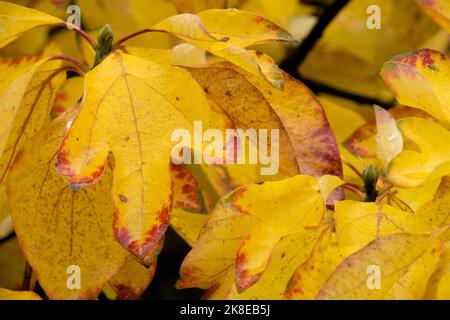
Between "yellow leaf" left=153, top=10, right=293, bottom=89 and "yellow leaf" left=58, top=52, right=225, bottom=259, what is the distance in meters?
0.04

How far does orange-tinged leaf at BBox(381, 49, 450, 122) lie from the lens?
0.80 meters

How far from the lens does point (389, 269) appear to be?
27.1 inches

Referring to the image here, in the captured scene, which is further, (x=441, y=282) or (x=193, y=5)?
(x=193, y=5)

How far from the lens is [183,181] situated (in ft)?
2.80

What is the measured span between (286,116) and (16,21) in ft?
0.84

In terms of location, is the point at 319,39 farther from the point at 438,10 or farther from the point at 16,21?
the point at 16,21

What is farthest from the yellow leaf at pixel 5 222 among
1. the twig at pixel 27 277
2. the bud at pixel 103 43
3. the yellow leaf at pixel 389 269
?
the yellow leaf at pixel 389 269

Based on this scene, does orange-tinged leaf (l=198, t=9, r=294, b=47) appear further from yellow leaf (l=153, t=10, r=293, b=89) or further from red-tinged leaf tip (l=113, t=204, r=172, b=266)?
red-tinged leaf tip (l=113, t=204, r=172, b=266)

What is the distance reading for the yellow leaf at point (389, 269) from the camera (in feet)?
2.19

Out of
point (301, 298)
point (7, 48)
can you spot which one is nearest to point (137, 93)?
point (301, 298)

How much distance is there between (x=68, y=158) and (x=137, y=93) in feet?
0.28

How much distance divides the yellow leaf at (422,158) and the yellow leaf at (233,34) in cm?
12

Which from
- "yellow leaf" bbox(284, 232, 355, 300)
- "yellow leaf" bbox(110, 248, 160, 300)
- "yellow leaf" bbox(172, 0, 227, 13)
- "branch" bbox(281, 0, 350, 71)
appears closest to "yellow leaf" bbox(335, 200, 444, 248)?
"yellow leaf" bbox(284, 232, 355, 300)

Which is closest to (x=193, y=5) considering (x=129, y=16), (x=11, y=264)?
(x=129, y=16)
